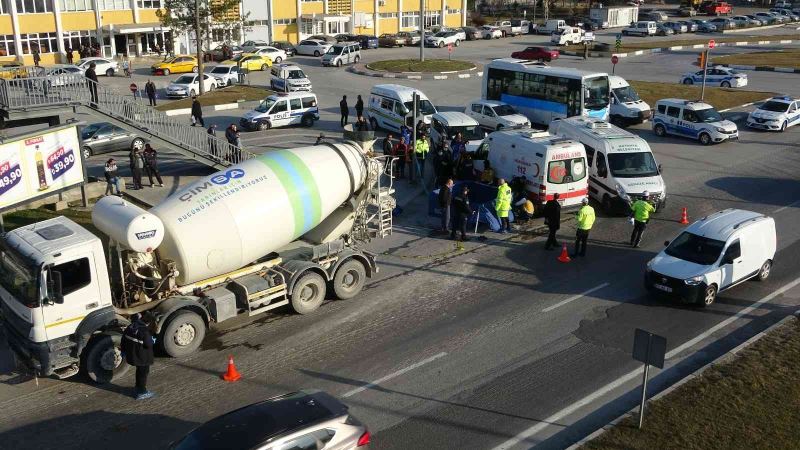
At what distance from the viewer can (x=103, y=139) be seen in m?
28.5

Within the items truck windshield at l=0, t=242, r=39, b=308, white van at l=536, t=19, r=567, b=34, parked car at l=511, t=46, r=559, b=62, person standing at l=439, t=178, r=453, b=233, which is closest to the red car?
parked car at l=511, t=46, r=559, b=62

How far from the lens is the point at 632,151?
21953 mm

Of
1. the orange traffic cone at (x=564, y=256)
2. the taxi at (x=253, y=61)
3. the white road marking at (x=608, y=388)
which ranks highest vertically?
the taxi at (x=253, y=61)

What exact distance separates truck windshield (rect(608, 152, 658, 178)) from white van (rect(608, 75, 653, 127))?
12.4 meters

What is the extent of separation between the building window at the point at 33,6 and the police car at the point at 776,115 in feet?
156

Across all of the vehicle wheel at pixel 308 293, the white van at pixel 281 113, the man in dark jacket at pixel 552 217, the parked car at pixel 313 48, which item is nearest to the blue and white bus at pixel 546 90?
the white van at pixel 281 113

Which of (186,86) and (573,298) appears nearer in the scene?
(573,298)

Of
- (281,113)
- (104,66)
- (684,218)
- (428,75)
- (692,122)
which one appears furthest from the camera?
(104,66)

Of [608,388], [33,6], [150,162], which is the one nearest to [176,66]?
[33,6]

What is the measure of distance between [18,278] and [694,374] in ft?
36.4

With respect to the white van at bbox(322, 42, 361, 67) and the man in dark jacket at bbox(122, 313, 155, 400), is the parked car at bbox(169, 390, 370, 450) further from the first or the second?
the white van at bbox(322, 42, 361, 67)

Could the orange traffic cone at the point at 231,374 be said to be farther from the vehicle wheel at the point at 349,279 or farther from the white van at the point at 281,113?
the white van at the point at 281,113

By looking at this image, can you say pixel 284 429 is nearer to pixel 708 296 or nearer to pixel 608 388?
pixel 608 388

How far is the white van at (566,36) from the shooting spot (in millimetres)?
67812
